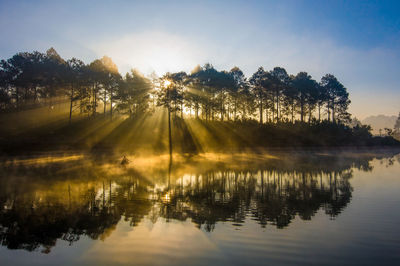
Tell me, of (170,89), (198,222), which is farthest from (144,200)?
(170,89)

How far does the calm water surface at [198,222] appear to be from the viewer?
8.84 m

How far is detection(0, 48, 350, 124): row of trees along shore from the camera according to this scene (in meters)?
66.6

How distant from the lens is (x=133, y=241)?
10.0m

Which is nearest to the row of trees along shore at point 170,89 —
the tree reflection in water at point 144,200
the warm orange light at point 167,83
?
the warm orange light at point 167,83

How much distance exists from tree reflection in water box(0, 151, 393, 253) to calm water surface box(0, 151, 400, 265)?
55mm

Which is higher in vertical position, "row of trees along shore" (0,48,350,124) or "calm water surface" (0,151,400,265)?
"row of trees along shore" (0,48,350,124)

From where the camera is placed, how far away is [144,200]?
53.5 feet

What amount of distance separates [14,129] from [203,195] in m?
53.4

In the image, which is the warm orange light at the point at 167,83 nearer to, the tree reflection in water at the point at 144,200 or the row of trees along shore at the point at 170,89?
the row of trees along shore at the point at 170,89

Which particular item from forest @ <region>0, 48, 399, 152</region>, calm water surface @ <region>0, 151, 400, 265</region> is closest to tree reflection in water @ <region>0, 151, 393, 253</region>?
calm water surface @ <region>0, 151, 400, 265</region>

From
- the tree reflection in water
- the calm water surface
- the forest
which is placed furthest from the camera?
the forest

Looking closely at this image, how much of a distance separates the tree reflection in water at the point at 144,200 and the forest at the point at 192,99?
108 ft

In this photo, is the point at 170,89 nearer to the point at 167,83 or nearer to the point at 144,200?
the point at 167,83

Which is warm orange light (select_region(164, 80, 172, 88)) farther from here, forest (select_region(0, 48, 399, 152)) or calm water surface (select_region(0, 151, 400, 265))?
calm water surface (select_region(0, 151, 400, 265))
